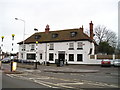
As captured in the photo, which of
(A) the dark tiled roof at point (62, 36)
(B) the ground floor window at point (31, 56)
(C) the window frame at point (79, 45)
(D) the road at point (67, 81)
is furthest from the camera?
(B) the ground floor window at point (31, 56)

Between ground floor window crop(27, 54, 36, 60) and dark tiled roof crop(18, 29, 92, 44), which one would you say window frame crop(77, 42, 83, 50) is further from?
ground floor window crop(27, 54, 36, 60)

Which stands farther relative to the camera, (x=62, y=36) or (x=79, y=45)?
→ (x=62, y=36)

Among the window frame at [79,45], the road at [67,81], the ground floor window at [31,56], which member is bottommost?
the road at [67,81]

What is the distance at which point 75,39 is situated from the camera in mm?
35375

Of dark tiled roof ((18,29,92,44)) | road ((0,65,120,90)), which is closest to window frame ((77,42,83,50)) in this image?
dark tiled roof ((18,29,92,44))

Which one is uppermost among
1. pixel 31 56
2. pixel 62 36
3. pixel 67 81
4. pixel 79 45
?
pixel 62 36

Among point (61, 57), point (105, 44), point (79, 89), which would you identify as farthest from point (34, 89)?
point (105, 44)

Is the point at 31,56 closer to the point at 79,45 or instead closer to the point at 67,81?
the point at 79,45

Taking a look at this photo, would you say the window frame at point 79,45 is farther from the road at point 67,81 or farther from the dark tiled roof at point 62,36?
the road at point 67,81

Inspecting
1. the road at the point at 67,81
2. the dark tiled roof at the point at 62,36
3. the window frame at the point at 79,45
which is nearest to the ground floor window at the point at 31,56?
the dark tiled roof at the point at 62,36

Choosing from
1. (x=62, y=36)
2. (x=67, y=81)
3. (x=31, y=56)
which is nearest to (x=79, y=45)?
(x=62, y=36)

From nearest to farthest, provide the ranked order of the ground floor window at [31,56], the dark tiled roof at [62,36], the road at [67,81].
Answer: the road at [67,81]
the dark tiled roof at [62,36]
the ground floor window at [31,56]

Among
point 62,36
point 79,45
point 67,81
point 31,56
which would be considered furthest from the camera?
point 31,56

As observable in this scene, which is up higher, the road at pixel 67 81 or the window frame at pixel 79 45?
the window frame at pixel 79 45
